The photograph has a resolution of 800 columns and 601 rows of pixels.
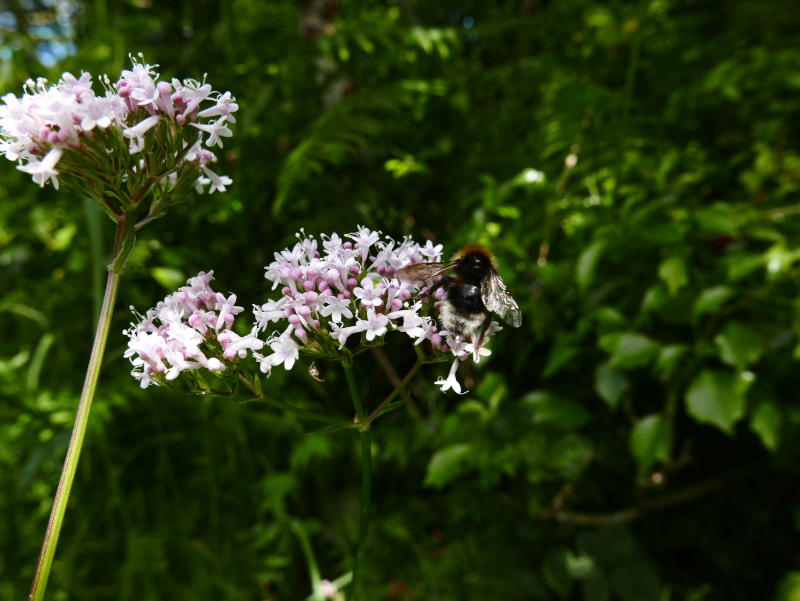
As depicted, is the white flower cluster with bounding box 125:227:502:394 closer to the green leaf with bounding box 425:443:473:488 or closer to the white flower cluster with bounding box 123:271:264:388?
the white flower cluster with bounding box 123:271:264:388

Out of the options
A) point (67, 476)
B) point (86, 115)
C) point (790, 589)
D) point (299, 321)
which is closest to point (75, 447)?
point (67, 476)

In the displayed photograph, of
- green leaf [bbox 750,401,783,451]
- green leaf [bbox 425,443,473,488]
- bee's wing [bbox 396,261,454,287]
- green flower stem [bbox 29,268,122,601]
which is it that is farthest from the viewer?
green leaf [bbox 425,443,473,488]

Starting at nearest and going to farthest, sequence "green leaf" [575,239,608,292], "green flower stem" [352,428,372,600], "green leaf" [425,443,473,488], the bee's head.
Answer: "green flower stem" [352,428,372,600], the bee's head, "green leaf" [575,239,608,292], "green leaf" [425,443,473,488]

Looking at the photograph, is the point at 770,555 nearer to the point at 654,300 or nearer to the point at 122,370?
the point at 654,300

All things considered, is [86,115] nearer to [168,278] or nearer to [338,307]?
[338,307]

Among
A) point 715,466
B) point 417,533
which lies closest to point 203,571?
point 417,533

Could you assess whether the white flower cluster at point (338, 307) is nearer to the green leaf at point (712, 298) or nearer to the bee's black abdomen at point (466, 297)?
the bee's black abdomen at point (466, 297)

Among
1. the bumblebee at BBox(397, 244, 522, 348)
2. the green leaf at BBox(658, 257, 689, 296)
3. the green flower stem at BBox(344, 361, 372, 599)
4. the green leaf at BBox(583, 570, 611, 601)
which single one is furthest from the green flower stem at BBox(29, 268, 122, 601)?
the green leaf at BBox(583, 570, 611, 601)
